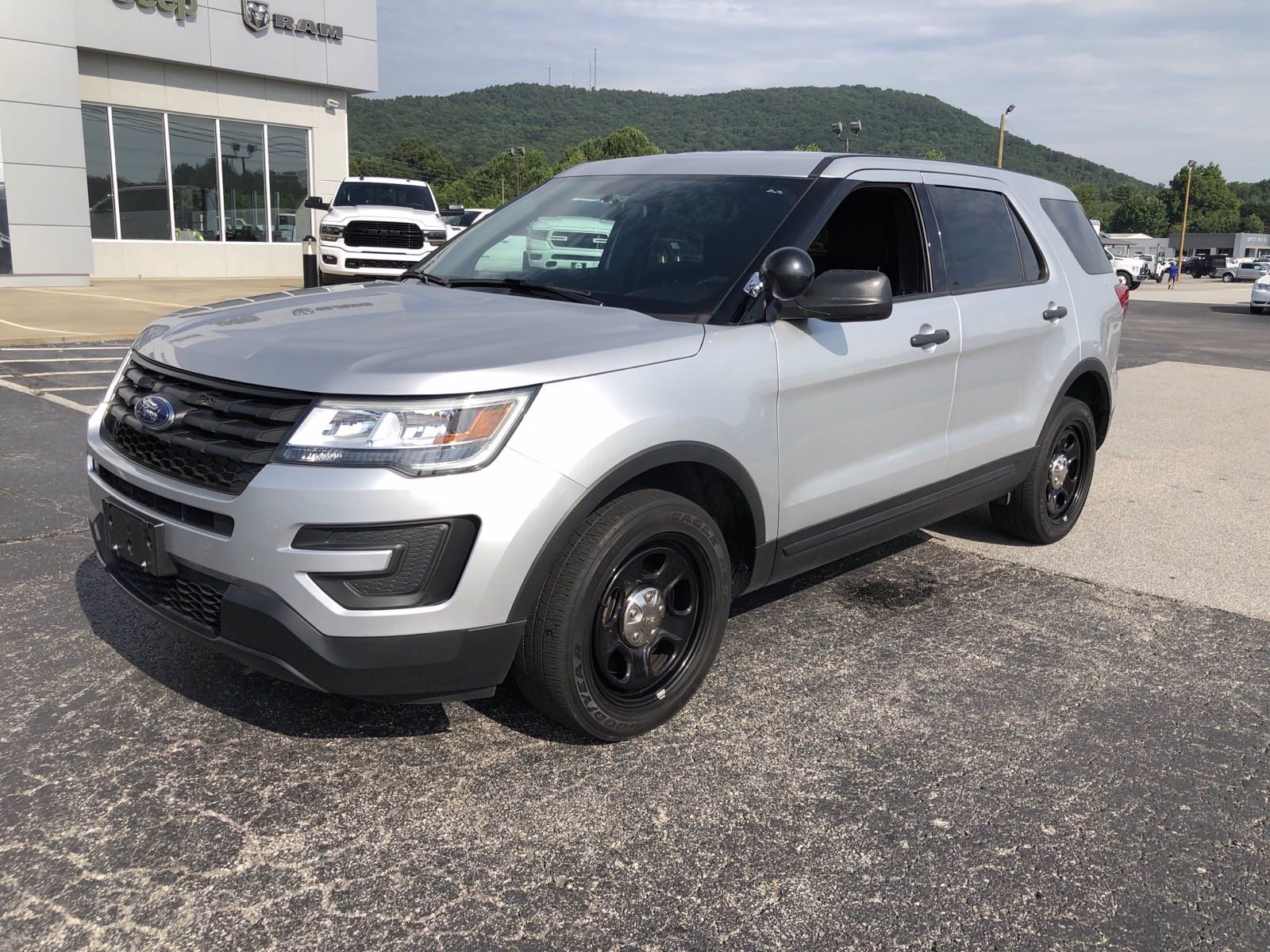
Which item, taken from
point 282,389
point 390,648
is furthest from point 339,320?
point 390,648

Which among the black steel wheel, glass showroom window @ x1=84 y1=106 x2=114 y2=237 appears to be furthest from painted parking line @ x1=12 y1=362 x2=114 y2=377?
glass showroom window @ x1=84 y1=106 x2=114 y2=237

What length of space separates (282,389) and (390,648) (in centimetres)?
72

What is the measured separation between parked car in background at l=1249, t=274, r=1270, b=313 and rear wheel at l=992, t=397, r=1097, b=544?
84.1 feet

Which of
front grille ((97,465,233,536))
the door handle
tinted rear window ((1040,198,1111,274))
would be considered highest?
tinted rear window ((1040,198,1111,274))

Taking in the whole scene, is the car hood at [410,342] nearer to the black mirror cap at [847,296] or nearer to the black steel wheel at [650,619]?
the black mirror cap at [847,296]

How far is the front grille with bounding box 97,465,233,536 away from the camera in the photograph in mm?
2773

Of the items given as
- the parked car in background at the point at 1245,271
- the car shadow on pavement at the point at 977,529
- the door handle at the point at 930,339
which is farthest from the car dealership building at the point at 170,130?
the parked car in background at the point at 1245,271

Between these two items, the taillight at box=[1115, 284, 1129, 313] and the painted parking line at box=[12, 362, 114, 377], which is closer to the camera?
the taillight at box=[1115, 284, 1129, 313]

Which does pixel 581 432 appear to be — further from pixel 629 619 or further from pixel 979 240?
pixel 979 240

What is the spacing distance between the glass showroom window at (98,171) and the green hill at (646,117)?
6226 cm

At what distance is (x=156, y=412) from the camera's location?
3.01m

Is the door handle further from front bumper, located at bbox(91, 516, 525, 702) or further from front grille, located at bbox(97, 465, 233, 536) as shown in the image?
front grille, located at bbox(97, 465, 233, 536)

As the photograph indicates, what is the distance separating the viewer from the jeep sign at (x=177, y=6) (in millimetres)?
23000

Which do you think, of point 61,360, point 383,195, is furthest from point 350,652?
point 383,195
